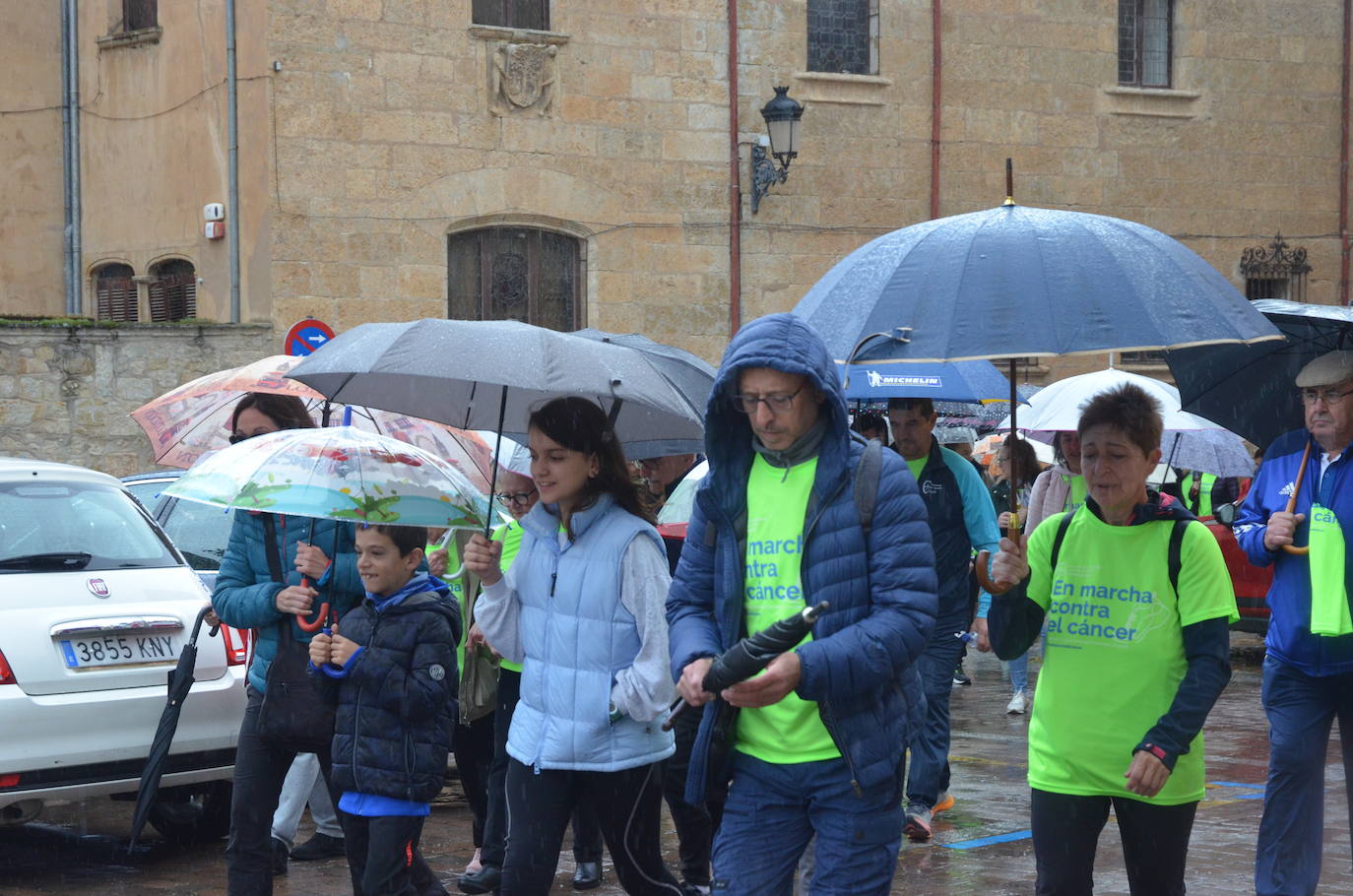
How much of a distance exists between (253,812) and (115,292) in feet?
54.0

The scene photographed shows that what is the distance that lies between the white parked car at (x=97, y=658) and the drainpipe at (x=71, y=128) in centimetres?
1421

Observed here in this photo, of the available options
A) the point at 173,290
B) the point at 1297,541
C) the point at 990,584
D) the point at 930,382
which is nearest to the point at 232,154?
the point at 173,290

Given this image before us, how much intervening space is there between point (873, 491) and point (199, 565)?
547cm

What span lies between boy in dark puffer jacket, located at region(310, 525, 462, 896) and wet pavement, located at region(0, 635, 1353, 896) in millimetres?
1636

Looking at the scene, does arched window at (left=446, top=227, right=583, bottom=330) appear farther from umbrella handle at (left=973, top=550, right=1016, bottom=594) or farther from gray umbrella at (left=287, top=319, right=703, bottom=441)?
umbrella handle at (left=973, top=550, right=1016, bottom=594)

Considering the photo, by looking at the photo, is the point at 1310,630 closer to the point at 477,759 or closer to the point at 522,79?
the point at 477,759

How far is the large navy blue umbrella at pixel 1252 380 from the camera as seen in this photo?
19.3 feet

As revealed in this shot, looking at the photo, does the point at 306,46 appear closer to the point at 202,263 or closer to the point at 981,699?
the point at 202,263

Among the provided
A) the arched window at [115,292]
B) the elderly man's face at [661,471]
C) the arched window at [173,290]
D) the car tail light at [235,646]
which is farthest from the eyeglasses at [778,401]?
the arched window at [115,292]

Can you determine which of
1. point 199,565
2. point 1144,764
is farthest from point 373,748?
point 199,565

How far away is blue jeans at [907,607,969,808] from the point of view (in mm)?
7613

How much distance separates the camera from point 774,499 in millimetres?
4281

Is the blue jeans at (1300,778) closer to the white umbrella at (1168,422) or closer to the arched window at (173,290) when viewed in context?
the white umbrella at (1168,422)

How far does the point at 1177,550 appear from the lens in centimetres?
461
